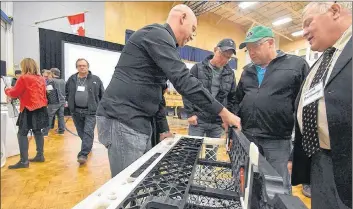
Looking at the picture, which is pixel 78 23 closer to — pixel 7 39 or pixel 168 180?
pixel 7 39

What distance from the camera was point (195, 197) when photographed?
75 cm

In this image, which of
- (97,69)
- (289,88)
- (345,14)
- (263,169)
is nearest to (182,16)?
(345,14)

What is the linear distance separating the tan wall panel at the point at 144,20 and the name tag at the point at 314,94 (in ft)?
25.4

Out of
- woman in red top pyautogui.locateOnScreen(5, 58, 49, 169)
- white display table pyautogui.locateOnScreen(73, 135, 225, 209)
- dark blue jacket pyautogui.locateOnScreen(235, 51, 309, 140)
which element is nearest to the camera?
white display table pyautogui.locateOnScreen(73, 135, 225, 209)

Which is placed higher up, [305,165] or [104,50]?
[104,50]

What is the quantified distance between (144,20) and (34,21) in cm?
358

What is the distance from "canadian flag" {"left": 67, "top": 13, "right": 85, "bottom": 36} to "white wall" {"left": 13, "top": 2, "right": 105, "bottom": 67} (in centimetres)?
61

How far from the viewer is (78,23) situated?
652 cm

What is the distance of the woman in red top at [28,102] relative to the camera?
249cm

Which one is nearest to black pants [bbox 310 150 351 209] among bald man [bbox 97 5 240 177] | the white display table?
bald man [bbox 97 5 240 177]

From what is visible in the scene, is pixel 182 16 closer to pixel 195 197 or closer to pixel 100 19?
pixel 195 197

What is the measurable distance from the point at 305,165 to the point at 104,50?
24.5 feet

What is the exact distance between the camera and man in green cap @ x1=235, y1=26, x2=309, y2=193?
139 cm

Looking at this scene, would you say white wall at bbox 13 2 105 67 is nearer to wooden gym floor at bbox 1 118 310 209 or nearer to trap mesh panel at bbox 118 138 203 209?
wooden gym floor at bbox 1 118 310 209
